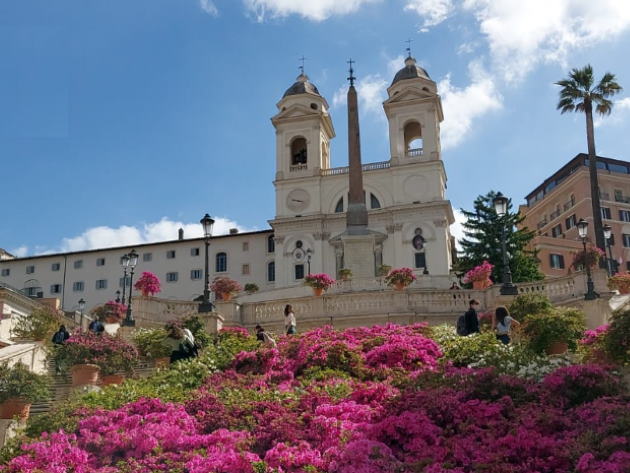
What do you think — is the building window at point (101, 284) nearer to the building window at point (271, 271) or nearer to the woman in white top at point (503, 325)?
the building window at point (271, 271)

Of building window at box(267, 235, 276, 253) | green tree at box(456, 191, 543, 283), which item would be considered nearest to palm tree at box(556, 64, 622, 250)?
green tree at box(456, 191, 543, 283)

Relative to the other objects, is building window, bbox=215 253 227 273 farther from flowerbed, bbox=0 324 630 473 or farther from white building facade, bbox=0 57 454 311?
flowerbed, bbox=0 324 630 473

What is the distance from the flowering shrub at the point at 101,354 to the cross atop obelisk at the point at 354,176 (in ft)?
92.3

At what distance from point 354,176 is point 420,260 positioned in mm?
21855

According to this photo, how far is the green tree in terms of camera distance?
57.4 metres

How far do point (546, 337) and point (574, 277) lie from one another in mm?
12065

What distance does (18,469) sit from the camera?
12703 millimetres

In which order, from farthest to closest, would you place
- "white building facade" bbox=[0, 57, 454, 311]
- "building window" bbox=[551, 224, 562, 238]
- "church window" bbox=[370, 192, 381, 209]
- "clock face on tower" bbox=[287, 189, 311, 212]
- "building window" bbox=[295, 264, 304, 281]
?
"building window" bbox=[551, 224, 562, 238]
"clock face on tower" bbox=[287, 189, 311, 212]
"church window" bbox=[370, 192, 381, 209]
"building window" bbox=[295, 264, 304, 281]
"white building facade" bbox=[0, 57, 454, 311]

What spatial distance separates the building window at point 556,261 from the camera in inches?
3369

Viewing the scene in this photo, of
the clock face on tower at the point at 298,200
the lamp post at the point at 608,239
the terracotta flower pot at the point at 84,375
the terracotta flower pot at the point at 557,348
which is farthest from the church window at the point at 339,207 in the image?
the terracotta flower pot at the point at 84,375

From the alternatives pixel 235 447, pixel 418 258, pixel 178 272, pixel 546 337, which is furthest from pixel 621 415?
pixel 178 272

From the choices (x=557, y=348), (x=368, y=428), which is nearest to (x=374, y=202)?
(x=557, y=348)

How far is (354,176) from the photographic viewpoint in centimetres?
5409

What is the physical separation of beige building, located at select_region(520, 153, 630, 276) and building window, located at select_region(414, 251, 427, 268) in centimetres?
1762
